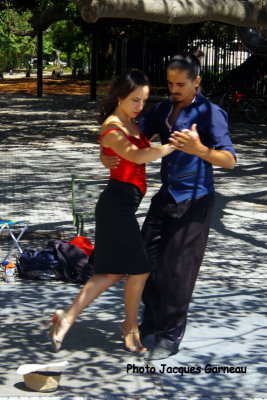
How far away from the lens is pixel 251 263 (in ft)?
27.5

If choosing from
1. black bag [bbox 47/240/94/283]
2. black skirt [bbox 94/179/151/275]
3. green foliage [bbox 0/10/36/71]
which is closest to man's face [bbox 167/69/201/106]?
black skirt [bbox 94/179/151/275]

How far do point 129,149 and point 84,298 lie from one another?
1.02 meters

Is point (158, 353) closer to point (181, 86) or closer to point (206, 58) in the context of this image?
point (181, 86)

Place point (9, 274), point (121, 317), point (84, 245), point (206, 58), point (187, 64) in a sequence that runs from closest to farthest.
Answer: point (187, 64) < point (121, 317) < point (9, 274) < point (84, 245) < point (206, 58)

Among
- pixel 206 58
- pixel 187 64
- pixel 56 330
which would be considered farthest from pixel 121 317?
pixel 206 58

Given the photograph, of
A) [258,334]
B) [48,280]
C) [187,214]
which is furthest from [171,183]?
[48,280]

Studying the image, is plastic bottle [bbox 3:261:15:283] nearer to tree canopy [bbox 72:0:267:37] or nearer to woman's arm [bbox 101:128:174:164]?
tree canopy [bbox 72:0:267:37]

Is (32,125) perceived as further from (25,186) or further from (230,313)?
(230,313)

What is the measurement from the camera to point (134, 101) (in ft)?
17.8

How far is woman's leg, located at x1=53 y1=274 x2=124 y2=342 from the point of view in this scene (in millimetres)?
5496

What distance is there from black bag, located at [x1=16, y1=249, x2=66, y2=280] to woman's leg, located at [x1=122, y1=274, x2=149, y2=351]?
196 centimetres

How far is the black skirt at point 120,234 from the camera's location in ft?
17.8

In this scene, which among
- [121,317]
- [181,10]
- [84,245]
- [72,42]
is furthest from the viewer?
[72,42]

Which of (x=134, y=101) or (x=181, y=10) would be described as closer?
(x=134, y=101)
